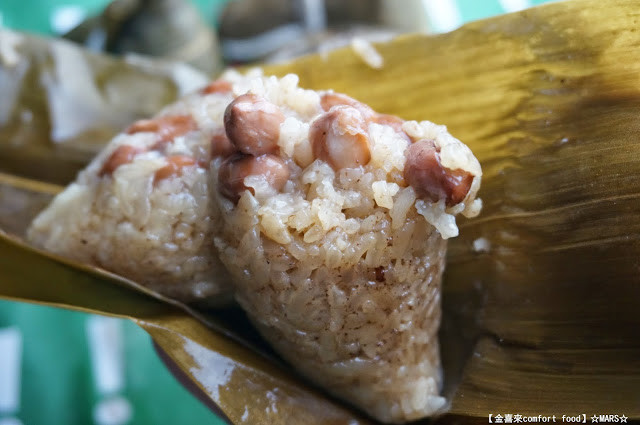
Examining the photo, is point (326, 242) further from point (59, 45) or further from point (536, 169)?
point (59, 45)

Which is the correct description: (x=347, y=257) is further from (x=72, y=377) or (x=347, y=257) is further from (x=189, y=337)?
(x=72, y=377)

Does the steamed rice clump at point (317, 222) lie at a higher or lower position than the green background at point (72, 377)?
higher

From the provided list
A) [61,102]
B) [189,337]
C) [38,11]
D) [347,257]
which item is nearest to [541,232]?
[347,257]

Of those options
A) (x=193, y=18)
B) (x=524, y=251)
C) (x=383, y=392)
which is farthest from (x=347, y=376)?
(x=193, y=18)

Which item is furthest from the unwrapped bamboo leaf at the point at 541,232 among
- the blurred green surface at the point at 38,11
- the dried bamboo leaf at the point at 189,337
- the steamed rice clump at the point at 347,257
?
the blurred green surface at the point at 38,11

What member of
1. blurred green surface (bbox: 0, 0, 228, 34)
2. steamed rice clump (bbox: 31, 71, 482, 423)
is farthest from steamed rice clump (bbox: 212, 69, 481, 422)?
blurred green surface (bbox: 0, 0, 228, 34)

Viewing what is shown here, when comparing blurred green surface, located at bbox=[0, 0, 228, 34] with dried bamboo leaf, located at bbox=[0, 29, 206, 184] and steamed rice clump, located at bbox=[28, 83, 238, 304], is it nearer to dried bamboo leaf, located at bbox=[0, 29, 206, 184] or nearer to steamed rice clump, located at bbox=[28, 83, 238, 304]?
dried bamboo leaf, located at bbox=[0, 29, 206, 184]

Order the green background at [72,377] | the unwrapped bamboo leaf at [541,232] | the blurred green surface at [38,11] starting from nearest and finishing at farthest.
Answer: the unwrapped bamboo leaf at [541,232], the green background at [72,377], the blurred green surface at [38,11]

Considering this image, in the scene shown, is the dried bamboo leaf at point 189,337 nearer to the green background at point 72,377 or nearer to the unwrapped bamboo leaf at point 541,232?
the unwrapped bamboo leaf at point 541,232
